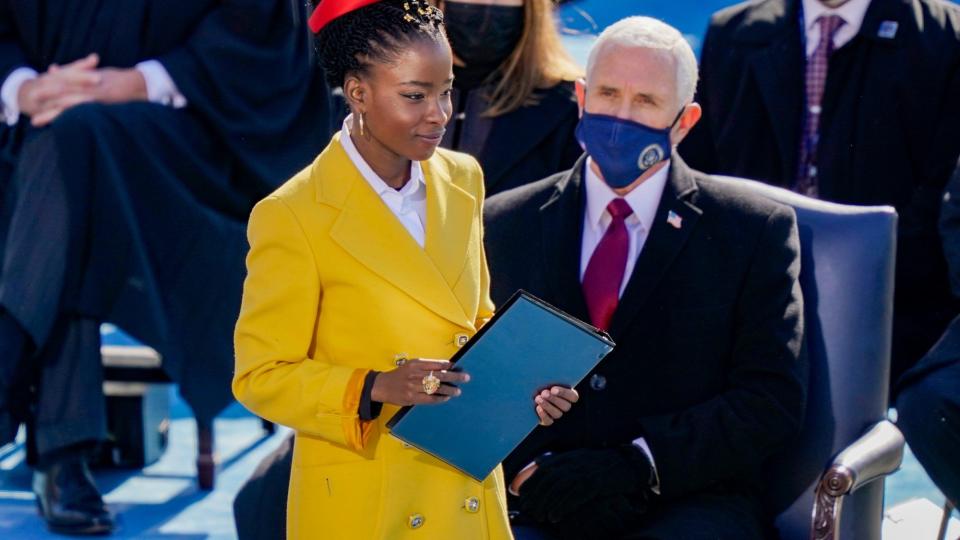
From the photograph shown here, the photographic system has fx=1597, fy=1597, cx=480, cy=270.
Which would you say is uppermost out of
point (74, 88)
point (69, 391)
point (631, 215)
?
point (631, 215)

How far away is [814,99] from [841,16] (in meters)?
0.23

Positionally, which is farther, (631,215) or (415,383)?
(631,215)

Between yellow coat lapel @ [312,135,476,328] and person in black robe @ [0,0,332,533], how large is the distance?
2096mm

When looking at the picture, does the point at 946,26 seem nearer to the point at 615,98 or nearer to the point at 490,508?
the point at 615,98

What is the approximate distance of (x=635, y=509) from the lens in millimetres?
2838

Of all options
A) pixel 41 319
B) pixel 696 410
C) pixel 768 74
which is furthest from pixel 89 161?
pixel 696 410

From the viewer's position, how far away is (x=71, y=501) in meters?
4.15

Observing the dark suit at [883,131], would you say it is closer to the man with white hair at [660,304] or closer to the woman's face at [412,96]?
the man with white hair at [660,304]

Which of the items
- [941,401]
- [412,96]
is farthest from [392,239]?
[941,401]

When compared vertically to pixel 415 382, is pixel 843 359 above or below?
below

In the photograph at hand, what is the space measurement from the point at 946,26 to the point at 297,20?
186 cm

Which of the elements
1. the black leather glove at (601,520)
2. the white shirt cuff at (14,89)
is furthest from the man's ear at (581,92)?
the white shirt cuff at (14,89)

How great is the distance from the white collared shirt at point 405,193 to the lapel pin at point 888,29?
80.4 inches

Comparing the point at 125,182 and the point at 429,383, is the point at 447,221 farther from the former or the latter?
the point at 125,182
